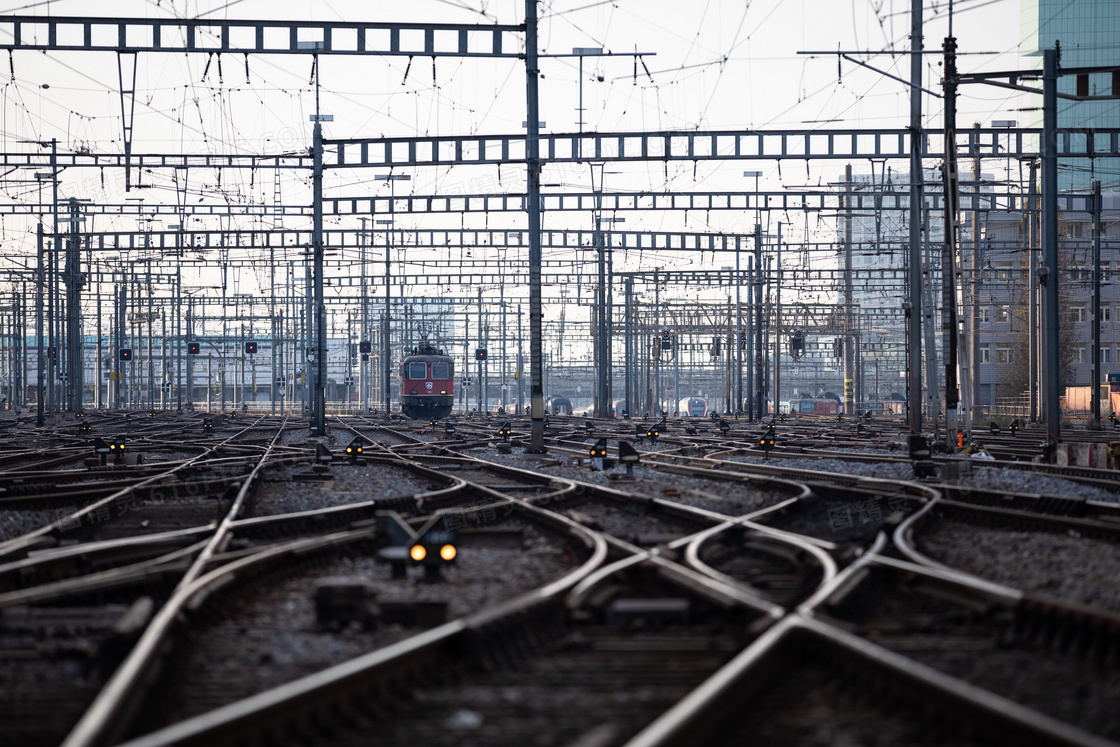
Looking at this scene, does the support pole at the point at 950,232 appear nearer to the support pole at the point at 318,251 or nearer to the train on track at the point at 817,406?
the support pole at the point at 318,251

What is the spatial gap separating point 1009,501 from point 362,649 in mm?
8295

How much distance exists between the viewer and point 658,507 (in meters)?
10.9

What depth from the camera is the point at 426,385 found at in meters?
45.3

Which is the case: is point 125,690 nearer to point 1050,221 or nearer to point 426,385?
point 1050,221

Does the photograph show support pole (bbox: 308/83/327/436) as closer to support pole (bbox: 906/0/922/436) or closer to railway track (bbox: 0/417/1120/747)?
support pole (bbox: 906/0/922/436)

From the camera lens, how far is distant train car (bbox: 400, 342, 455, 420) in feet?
149

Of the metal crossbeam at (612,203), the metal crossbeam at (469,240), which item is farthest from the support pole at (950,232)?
the metal crossbeam at (469,240)

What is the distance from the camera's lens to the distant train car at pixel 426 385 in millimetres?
45375

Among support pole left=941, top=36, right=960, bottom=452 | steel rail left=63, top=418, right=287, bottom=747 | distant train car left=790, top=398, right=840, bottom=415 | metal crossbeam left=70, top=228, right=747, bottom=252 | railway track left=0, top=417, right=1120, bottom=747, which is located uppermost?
metal crossbeam left=70, top=228, right=747, bottom=252

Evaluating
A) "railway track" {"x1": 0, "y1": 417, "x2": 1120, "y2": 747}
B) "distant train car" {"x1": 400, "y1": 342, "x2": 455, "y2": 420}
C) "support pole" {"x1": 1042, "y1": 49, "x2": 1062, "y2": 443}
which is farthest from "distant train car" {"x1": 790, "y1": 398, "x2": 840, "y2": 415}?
"railway track" {"x1": 0, "y1": 417, "x2": 1120, "y2": 747}

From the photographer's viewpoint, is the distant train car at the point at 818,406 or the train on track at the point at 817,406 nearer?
the train on track at the point at 817,406

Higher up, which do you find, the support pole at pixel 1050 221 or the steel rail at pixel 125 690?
the support pole at pixel 1050 221

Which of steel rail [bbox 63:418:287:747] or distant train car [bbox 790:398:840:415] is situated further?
distant train car [bbox 790:398:840:415]

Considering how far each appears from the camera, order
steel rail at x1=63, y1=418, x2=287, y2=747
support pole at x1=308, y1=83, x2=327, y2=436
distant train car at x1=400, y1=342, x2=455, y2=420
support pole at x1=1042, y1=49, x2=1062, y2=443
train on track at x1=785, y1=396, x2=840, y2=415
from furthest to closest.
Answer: train on track at x1=785, y1=396, x2=840, y2=415 < distant train car at x1=400, y1=342, x2=455, y2=420 < support pole at x1=308, y1=83, x2=327, y2=436 < support pole at x1=1042, y1=49, x2=1062, y2=443 < steel rail at x1=63, y1=418, x2=287, y2=747
